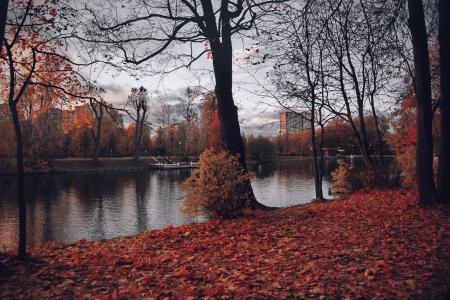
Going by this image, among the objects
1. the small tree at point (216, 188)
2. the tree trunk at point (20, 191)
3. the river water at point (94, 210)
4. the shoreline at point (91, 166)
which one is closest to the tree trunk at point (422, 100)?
the small tree at point (216, 188)

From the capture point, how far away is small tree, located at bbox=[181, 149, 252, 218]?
30.5 feet

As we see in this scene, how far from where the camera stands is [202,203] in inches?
370

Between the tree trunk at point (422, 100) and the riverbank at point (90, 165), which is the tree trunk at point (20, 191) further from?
the riverbank at point (90, 165)

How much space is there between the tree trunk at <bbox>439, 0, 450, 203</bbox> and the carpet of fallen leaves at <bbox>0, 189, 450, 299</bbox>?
3.14 ft

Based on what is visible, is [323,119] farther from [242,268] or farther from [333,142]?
[333,142]

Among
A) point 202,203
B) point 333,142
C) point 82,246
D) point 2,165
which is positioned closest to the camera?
point 82,246

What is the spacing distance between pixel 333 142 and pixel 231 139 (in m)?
113

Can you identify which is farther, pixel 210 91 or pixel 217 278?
pixel 210 91

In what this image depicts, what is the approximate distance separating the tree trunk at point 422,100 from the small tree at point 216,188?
456 centimetres

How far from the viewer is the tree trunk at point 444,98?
8.59 m

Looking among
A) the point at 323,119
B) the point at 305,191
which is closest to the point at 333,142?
the point at 305,191

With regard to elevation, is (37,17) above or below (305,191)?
above

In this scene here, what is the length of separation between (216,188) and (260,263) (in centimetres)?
379

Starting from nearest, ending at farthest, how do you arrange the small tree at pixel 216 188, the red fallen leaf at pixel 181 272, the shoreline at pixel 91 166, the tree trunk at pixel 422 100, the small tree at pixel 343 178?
the red fallen leaf at pixel 181 272 → the tree trunk at pixel 422 100 → the small tree at pixel 216 188 → the small tree at pixel 343 178 → the shoreline at pixel 91 166
